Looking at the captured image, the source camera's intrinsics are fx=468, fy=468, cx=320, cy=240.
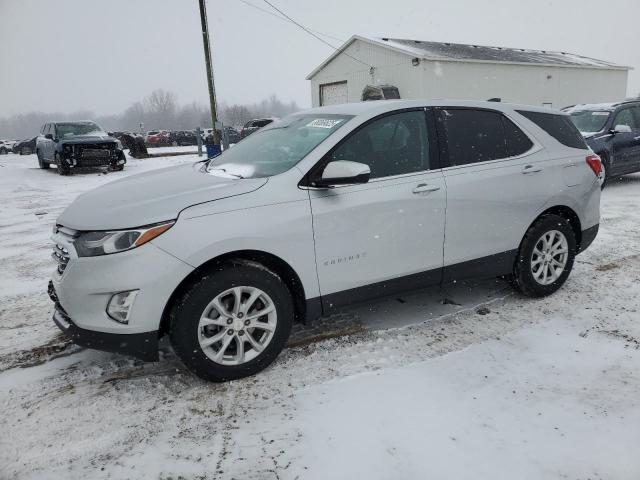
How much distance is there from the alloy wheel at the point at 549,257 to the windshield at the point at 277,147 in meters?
2.12

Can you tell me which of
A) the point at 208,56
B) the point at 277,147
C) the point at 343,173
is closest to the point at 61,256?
the point at 277,147

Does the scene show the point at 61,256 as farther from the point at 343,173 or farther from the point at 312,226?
the point at 343,173

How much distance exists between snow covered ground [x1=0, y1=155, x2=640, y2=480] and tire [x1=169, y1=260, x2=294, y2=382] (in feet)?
0.51

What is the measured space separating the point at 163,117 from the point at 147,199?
12891cm

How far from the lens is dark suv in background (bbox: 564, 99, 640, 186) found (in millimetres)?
9172

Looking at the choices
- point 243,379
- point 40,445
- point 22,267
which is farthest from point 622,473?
point 22,267

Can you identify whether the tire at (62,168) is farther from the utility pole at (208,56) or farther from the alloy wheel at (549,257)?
the alloy wheel at (549,257)

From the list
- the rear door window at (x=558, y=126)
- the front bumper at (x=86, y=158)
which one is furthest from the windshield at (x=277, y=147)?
the front bumper at (x=86, y=158)

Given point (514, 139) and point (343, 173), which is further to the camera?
point (514, 139)

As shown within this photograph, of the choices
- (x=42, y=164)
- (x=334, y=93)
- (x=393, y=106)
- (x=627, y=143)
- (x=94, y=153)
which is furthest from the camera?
(x=334, y=93)

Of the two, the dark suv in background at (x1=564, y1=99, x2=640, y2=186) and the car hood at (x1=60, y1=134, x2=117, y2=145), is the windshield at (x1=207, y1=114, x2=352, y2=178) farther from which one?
the car hood at (x1=60, y1=134, x2=117, y2=145)

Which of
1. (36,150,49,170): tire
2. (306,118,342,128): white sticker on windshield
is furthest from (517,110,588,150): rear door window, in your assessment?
(36,150,49,170): tire

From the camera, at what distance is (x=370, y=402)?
9.09ft

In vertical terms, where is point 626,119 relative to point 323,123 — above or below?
below
